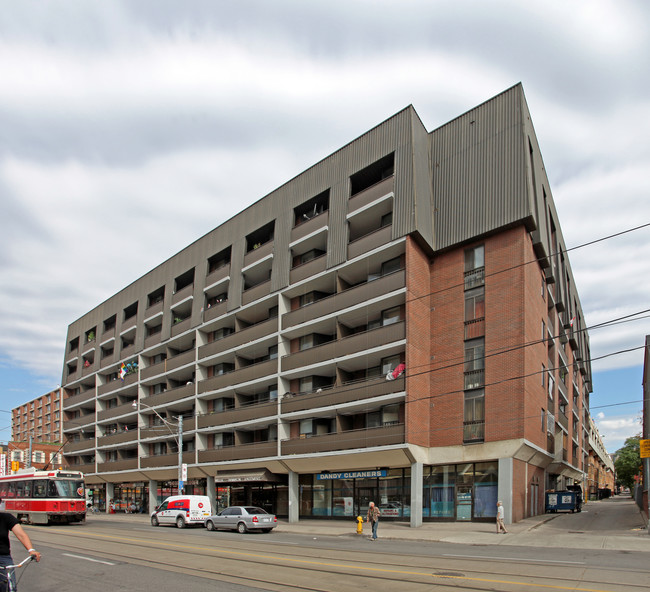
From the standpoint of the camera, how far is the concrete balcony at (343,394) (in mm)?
30936

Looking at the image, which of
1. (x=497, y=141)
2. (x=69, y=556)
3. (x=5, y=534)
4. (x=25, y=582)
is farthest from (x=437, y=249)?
(x=5, y=534)

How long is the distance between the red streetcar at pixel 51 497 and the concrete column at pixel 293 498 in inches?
509

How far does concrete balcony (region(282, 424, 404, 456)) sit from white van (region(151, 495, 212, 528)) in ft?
20.2

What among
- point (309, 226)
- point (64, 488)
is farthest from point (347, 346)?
point (64, 488)

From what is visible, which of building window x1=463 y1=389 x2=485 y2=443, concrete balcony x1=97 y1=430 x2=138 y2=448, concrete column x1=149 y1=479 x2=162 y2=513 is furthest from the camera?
concrete balcony x1=97 y1=430 x2=138 y2=448

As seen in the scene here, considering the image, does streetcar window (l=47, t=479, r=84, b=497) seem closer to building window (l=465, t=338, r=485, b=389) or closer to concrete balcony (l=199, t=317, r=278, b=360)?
concrete balcony (l=199, t=317, r=278, b=360)

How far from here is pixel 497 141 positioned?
103 feet

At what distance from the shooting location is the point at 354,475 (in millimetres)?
33875

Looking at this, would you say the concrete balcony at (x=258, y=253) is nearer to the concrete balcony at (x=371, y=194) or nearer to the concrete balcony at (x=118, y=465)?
the concrete balcony at (x=371, y=194)

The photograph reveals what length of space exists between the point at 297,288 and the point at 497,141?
16305mm

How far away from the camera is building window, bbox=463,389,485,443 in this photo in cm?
2973

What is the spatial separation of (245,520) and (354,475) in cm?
819

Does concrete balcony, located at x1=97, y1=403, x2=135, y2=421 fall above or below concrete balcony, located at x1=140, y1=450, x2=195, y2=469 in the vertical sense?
above

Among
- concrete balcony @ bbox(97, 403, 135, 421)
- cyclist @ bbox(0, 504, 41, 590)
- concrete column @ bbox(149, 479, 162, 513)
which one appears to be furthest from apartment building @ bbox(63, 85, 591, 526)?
cyclist @ bbox(0, 504, 41, 590)
